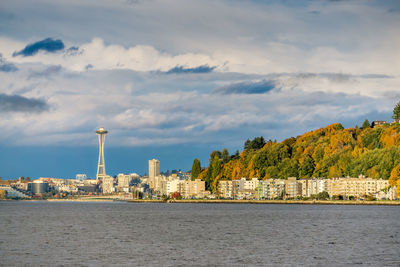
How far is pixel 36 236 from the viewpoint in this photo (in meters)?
71.2

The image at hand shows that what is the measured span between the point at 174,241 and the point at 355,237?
21010 millimetres

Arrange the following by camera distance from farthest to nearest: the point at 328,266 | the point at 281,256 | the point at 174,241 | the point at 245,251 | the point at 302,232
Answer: the point at 302,232 → the point at 174,241 → the point at 245,251 → the point at 281,256 → the point at 328,266

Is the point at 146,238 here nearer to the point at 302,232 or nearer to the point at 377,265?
the point at 302,232

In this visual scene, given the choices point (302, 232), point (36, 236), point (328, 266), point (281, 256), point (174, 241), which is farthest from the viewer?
point (302, 232)

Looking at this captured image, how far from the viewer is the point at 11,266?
45.0 meters

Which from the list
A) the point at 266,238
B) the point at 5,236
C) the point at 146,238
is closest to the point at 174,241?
the point at 146,238

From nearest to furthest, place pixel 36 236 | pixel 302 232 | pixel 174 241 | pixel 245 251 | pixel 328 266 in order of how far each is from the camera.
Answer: pixel 328 266 → pixel 245 251 → pixel 174 241 → pixel 36 236 → pixel 302 232

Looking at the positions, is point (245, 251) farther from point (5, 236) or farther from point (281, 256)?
point (5, 236)

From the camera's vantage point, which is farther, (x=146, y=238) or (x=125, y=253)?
(x=146, y=238)

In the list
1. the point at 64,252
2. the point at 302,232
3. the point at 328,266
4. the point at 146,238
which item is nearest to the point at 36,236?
the point at 146,238

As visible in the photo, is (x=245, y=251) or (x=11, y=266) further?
(x=245, y=251)

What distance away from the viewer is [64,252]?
53.9 metres

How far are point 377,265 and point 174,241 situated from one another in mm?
25438

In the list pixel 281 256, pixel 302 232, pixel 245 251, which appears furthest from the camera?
pixel 302 232
